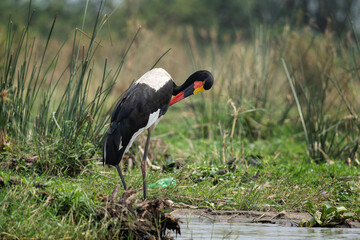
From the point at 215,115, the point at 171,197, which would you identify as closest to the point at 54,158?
the point at 171,197

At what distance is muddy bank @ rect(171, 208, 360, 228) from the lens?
4547 millimetres

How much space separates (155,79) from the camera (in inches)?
210

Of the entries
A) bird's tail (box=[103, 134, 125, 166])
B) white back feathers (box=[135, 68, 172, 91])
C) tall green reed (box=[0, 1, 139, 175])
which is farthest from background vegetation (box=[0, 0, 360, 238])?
white back feathers (box=[135, 68, 172, 91])

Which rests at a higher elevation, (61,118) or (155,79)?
(155,79)

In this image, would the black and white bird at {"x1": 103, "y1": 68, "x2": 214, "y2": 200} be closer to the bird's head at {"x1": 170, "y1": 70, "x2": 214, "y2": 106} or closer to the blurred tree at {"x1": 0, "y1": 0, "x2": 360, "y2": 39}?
the bird's head at {"x1": 170, "y1": 70, "x2": 214, "y2": 106}

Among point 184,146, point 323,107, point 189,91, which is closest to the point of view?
point 189,91

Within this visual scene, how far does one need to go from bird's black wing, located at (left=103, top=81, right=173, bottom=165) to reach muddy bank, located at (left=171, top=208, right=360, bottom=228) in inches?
29.5

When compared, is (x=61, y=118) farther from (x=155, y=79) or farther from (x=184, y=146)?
(x=184, y=146)

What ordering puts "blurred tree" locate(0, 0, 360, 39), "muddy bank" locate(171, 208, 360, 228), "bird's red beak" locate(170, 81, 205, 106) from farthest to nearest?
"blurred tree" locate(0, 0, 360, 39) → "bird's red beak" locate(170, 81, 205, 106) → "muddy bank" locate(171, 208, 360, 228)

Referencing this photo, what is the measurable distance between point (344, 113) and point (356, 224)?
3647 mm

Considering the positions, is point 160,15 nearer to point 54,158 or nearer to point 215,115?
point 215,115

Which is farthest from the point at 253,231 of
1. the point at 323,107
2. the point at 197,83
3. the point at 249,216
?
the point at 323,107

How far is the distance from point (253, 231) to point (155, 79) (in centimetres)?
180

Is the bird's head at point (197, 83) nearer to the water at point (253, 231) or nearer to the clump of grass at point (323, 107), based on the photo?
the clump of grass at point (323, 107)
